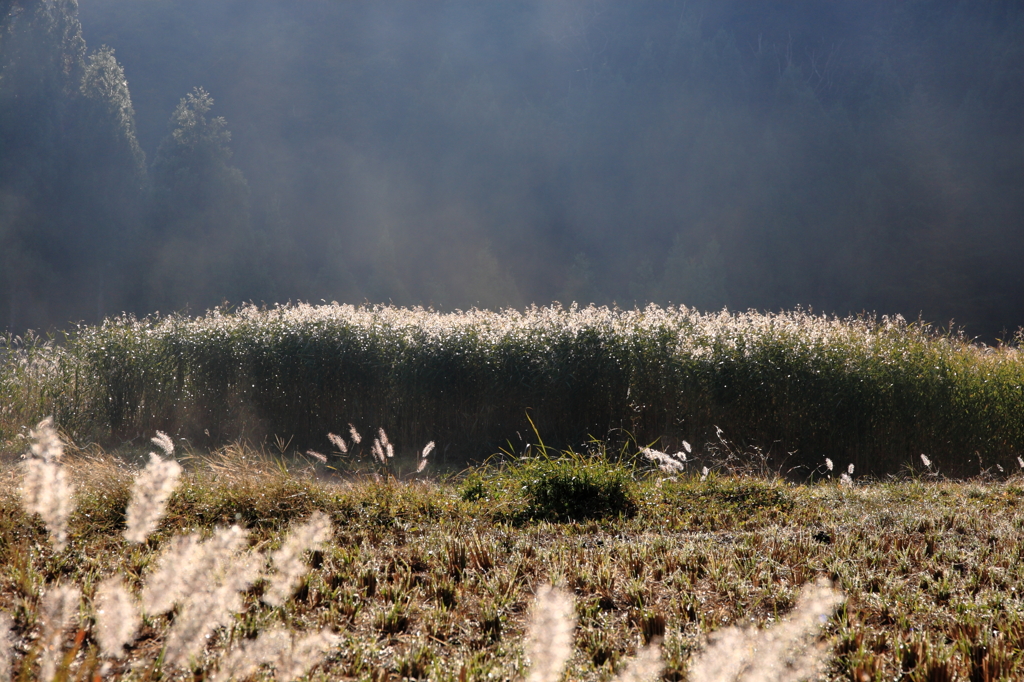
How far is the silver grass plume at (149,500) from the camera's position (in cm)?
128

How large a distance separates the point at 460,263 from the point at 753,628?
2802 centimetres

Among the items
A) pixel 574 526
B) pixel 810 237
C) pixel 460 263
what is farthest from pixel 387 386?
pixel 810 237

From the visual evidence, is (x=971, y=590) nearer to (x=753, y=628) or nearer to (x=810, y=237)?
(x=753, y=628)

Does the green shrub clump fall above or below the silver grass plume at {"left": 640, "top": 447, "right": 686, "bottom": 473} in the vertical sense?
below

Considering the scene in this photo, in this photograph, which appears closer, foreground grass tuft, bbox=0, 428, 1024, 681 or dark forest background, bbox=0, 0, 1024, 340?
foreground grass tuft, bbox=0, 428, 1024, 681

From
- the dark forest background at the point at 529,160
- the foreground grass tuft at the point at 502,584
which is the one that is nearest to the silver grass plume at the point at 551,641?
the foreground grass tuft at the point at 502,584

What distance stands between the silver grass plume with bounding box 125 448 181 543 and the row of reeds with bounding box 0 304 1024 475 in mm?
5499

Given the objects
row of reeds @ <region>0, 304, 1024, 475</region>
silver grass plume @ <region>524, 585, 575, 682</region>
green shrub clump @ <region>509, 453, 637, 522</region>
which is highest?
row of reeds @ <region>0, 304, 1024, 475</region>

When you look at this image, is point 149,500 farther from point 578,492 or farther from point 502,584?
point 578,492

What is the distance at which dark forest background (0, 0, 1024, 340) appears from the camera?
83.4 ft

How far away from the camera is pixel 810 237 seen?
1093 inches

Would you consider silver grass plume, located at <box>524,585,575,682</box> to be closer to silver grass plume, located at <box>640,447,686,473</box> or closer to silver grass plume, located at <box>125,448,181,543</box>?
silver grass plume, located at <box>125,448,181,543</box>

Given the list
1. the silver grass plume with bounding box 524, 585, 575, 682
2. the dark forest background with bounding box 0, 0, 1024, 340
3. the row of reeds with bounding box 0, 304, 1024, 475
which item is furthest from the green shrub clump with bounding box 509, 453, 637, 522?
the dark forest background with bounding box 0, 0, 1024, 340

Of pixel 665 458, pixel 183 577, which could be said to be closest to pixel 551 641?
pixel 183 577
